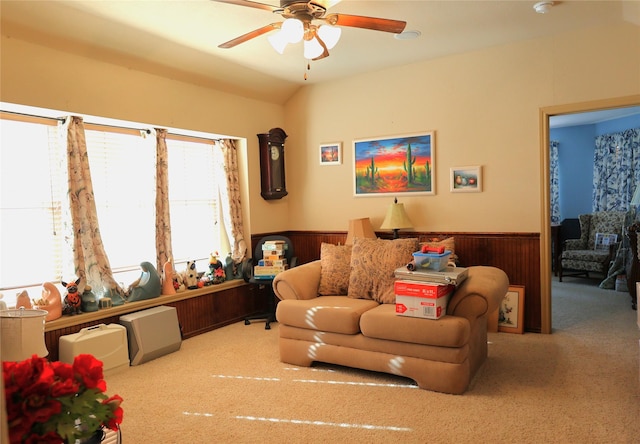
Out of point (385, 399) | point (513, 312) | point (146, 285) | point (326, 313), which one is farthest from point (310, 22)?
point (513, 312)

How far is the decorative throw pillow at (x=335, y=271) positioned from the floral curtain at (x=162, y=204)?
158 centimetres

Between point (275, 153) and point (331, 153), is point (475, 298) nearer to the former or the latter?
point (331, 153)

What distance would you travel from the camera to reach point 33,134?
11.5 feet

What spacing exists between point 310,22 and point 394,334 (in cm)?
207

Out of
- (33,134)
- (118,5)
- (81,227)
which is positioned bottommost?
(81,227)

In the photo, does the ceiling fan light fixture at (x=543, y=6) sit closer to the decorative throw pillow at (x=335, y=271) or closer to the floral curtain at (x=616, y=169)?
the decorative throw pillow at (x=335, y=271)

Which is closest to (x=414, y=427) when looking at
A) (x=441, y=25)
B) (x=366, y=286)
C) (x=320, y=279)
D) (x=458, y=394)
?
(x=458, y=394)

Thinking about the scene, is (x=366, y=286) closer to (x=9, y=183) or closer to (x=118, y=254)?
(x=118, y=254)

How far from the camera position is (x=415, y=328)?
114 inches

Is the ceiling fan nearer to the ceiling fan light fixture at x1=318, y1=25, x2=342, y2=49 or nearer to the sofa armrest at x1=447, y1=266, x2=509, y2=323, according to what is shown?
the ceiling fan light fixture at x1=318, y1=25, x2=342, y2=49

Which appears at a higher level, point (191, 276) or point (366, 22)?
point (366, 22)

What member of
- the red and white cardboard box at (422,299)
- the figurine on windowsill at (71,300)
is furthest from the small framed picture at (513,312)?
the figurine on windowsill at (71,300)

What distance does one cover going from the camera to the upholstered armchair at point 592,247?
6027 millimetres

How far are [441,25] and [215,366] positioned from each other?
131 inches
